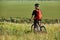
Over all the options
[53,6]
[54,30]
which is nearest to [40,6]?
[53,6]

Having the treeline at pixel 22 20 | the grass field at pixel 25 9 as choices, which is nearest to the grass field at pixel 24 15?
the grass field at pixel 25 9

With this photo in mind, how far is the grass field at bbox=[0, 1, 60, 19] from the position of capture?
Answer: 7758 millimetres

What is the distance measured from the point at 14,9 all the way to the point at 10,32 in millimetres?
997

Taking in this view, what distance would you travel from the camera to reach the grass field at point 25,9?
7758 mm

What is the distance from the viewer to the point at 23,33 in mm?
7422

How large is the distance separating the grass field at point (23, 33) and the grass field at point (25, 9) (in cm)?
30

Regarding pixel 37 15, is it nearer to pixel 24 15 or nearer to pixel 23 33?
pixel 24 15

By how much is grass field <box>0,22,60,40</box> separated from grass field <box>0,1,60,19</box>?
0.98 feet

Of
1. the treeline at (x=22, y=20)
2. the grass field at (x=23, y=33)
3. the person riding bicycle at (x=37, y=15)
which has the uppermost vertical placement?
the person riding bicycle at (x=37, y=15)

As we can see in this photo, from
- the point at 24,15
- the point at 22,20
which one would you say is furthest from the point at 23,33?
the point at 22,20

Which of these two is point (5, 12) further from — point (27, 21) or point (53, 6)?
point (53, 6)

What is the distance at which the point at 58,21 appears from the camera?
320 inches

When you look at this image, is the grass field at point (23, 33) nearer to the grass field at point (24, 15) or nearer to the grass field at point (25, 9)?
the grass field at point (24, 15)

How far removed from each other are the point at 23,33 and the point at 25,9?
0.91m
